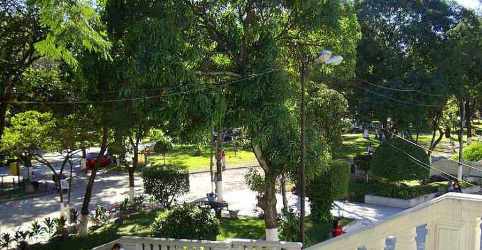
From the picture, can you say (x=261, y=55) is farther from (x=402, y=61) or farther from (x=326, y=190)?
(x=402, y=61)

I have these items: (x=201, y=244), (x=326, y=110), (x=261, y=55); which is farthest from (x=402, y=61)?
(x=201, y=244)

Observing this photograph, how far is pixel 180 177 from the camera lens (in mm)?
18266

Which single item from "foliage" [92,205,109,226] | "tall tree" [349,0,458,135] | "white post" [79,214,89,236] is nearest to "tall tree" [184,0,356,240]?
"white post" [79,214,89,236]

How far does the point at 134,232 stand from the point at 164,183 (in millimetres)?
2854

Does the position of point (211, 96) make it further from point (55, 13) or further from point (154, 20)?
point (55, 13)

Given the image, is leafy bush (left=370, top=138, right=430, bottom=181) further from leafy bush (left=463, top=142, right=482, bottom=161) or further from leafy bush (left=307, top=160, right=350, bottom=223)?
leafy bush (left=463, top=142, right=482, bottom=161)

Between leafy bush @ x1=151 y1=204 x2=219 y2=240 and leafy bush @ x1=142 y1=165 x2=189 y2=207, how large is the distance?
565 cm

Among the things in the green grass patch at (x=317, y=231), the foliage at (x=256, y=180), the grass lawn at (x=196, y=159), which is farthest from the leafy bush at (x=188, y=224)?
the grass lawn at (x=196, y=159)

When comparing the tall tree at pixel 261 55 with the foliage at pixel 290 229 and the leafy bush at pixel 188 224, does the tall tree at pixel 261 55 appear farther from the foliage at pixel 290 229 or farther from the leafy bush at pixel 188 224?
the foliage at pixel 290 229

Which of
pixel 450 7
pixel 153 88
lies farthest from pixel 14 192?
pixel 450 7

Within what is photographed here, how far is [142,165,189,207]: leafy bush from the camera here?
A: 1802 centimetres

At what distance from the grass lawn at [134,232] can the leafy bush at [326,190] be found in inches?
74.4

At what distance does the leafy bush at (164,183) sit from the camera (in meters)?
18.0

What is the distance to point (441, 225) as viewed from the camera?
383 centimetres
